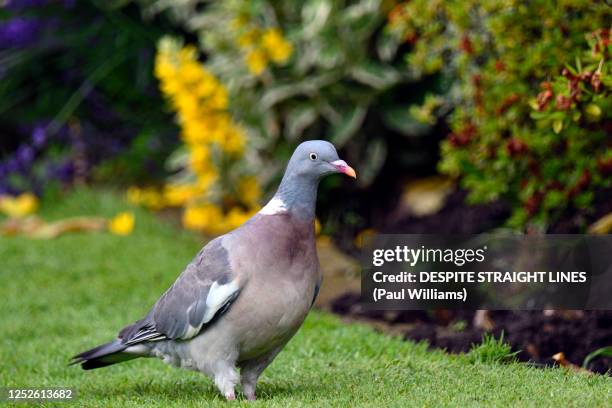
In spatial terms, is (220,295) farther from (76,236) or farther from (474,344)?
(76,236)

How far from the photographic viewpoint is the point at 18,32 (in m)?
9.59

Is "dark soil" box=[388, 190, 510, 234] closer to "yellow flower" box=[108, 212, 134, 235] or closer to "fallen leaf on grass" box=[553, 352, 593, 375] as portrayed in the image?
"fallen leaf on grass" box=[553, 352, 593, 375]

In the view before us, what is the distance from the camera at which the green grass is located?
383cm

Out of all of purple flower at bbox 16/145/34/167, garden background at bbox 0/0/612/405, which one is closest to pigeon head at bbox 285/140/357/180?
garden background at bbox 0/0/612/405

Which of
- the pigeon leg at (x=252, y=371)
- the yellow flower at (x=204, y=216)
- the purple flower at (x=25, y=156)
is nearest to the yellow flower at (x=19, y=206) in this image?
the purple flower at (x=25, y=156)

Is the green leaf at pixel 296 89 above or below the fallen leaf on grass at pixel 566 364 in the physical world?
above

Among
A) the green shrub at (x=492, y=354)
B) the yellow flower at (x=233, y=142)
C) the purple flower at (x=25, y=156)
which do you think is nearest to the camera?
the green shrub at (x=492, y=354)

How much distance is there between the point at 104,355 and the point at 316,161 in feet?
3.76

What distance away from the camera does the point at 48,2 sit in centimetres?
973

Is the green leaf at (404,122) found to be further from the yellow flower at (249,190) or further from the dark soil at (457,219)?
the yellow flower at (249,190)

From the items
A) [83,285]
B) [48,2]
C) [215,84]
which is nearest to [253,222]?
[83,285]

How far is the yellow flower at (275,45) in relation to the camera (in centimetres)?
761

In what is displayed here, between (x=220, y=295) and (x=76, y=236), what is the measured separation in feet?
14.6

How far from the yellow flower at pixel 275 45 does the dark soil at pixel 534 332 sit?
2.58m
